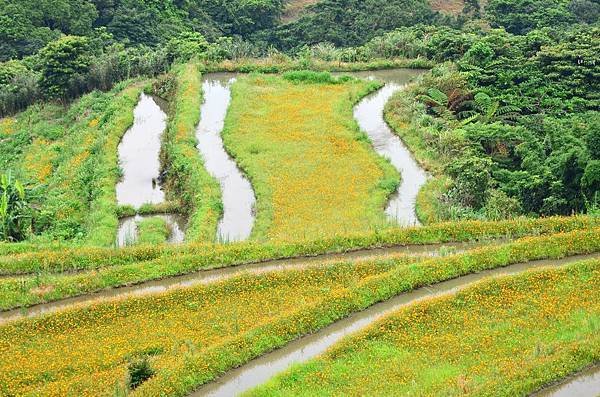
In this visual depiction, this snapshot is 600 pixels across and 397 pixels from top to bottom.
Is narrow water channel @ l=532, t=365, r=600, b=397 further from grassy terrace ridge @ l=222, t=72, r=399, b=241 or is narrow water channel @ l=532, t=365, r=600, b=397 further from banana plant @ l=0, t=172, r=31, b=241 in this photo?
banana plant @ l=0, t=172, r=31, b=241

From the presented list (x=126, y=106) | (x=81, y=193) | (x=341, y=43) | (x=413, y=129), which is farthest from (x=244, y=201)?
(x=341, y=43)

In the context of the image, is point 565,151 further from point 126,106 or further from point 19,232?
point 126,106

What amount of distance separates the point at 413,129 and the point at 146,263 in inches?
706

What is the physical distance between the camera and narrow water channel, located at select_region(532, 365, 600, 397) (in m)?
19.6

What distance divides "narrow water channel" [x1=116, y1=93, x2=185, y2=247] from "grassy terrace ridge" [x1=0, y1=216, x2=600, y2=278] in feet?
7.47

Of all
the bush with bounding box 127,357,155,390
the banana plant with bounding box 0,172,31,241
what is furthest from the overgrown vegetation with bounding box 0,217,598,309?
the bush with bounding box 127,357,155,390

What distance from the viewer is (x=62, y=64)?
50.7 metres

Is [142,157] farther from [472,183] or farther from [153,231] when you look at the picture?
[472,183]

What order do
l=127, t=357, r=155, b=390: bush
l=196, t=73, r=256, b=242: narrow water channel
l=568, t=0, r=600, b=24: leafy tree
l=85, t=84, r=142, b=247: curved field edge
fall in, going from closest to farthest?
l=127, t=357, r=155, b=390: bush < l=85, t=84, r=142, b=247: curved field edge < l=196, t=73, r=256, b=242: narrow water channel < l=568, t=0, r=600, b=24: leafy tree

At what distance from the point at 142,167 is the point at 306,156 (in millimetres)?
8037

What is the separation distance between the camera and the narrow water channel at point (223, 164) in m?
32.2

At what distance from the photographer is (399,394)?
62.8 feet

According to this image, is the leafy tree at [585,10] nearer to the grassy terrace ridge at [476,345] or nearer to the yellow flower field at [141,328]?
the grassy terrace ridge at [476,345]

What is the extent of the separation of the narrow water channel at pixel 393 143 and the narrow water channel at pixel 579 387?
11.2m
